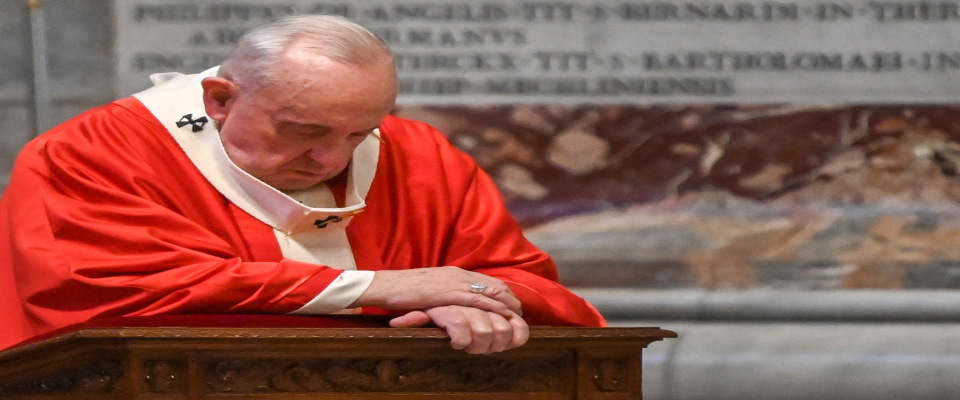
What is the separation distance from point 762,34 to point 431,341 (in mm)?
2950

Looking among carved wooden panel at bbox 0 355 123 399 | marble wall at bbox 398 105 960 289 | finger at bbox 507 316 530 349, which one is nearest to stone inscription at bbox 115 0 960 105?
marble wall at bbox 398 105 960 289

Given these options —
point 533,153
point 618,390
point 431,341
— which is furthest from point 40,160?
point 533,153

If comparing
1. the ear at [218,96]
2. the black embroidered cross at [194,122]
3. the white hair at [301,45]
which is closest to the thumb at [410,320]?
the white hair at [301,45]

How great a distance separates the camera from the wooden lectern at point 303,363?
96.6 inches

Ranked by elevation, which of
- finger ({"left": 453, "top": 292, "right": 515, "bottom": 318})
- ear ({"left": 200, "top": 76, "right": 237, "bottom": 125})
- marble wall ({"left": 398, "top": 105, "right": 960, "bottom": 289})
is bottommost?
marble wall ({"left": 398, "top": 105, "right": 960, "bottom": 289})

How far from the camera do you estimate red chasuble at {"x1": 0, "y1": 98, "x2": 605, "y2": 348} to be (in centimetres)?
273

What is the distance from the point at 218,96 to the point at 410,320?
65cm

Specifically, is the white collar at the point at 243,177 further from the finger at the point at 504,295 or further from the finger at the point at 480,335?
the finger at the point at 480,335

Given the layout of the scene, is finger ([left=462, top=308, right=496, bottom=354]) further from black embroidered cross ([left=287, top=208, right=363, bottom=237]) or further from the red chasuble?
black embroidered cross ([left=287, top=208, right=363, bottom=237])

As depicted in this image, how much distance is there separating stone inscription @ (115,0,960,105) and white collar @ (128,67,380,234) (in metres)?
2.10

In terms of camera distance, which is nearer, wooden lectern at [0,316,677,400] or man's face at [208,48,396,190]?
wooden lectern at [0,316,677,400]

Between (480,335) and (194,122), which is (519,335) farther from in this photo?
(194,122)

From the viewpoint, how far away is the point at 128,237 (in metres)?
2.80

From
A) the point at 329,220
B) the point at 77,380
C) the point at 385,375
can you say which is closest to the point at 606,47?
the point at 329,220
